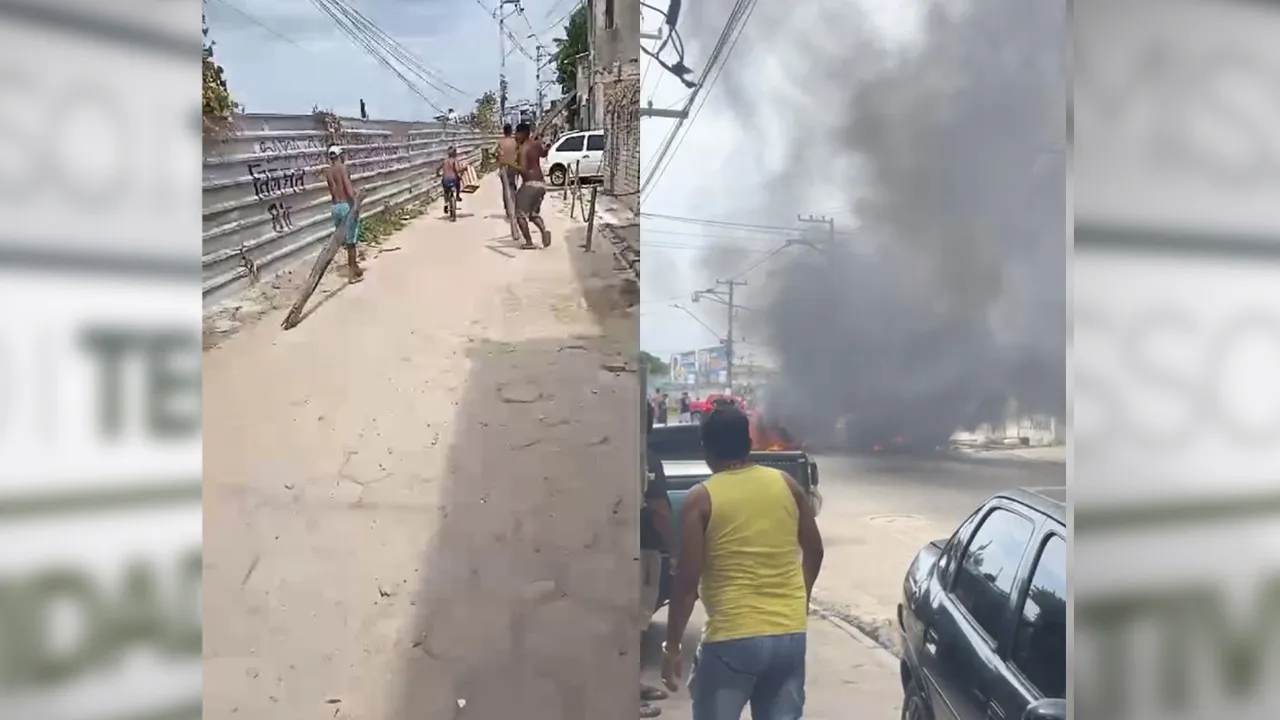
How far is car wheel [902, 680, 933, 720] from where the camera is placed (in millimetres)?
2711

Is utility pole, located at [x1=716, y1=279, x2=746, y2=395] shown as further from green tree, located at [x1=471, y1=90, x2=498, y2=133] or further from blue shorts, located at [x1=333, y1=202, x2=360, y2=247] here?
blue shorts, located at [x1=333, y1=202, x2=360, y2=247]

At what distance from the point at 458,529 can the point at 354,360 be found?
583 millimetres

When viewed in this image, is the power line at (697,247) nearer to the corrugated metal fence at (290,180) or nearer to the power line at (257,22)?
the corrugated metal fence at (290,180)

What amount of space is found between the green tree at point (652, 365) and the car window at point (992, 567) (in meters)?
0.95

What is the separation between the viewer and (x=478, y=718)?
8.96 feet

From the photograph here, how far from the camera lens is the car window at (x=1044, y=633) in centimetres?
265

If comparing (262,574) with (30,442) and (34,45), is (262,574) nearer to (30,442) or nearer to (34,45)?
(30,442)

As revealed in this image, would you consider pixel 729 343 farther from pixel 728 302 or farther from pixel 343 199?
pixel 343 199

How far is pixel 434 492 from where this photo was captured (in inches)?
114

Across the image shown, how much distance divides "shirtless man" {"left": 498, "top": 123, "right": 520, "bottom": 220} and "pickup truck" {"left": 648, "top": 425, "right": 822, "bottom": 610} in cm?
85

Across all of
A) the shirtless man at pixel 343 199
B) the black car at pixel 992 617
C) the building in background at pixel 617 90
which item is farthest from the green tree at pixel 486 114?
the black car at pixel 992 617

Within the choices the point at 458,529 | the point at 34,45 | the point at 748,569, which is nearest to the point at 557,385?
the point at 458,529

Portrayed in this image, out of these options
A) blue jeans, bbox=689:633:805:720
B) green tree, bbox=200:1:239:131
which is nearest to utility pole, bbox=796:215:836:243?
blue jeans, bbox=689:633:805:720

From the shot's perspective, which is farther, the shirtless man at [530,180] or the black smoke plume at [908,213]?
the shirtless man at [530,180]
